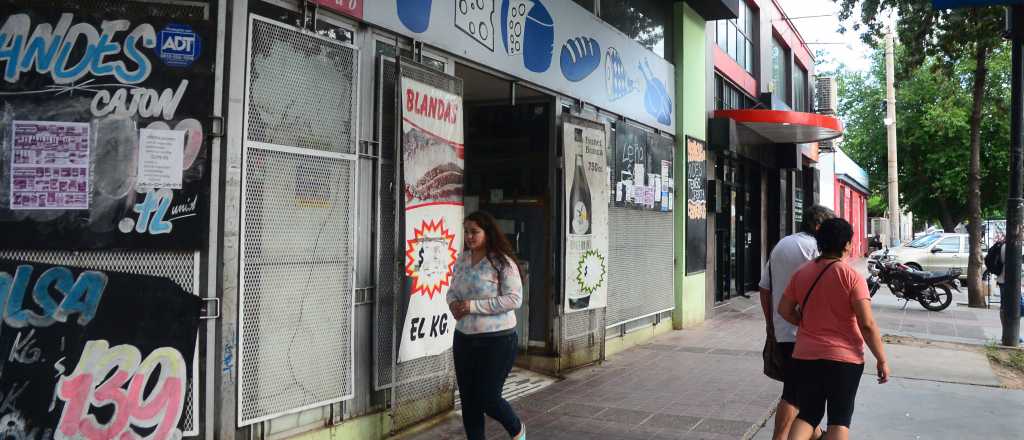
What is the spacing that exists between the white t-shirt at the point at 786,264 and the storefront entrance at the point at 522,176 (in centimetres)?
335

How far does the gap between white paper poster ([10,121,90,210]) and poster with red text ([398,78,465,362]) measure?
2.24 metres

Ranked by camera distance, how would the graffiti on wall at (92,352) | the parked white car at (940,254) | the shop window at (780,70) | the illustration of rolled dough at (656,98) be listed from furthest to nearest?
1. the parked white car at (940,254)
2. the shop window at (780,70)
3. the illustration of rolled dough at (656,98)
4. the graffiti on wall at (92,352)

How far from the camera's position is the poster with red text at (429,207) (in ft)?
19.2

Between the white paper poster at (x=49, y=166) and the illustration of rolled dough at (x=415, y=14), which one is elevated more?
the illustration of rolled dough at (x=415, y=14)

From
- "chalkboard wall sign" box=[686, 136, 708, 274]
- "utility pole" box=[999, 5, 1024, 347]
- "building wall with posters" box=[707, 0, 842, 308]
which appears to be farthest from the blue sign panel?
"building wall with posters" box=[707, 0, 842, 308]

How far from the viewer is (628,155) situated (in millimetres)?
10109

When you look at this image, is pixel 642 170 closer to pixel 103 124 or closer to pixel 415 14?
pixel 415 14

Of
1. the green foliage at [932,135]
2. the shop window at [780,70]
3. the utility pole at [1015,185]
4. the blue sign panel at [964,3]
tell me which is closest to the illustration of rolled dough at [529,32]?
the blue sign panel at [964,3]

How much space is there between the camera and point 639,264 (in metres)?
10.4

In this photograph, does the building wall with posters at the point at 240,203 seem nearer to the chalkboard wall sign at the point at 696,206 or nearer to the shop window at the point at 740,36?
the chalkboard wall sign at the point at 696,206

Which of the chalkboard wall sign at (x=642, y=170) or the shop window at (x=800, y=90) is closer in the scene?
the chalkboard wall sign at (x=642, y=170)

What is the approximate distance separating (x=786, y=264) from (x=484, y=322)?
208 cm

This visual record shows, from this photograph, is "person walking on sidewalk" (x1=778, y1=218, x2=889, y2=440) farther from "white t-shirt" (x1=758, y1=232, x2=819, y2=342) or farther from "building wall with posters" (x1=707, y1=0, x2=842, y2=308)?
"building wall with posters" (x1=707, y1=0, x2=842, y2=308)

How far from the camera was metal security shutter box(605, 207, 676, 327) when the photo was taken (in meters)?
9.66
